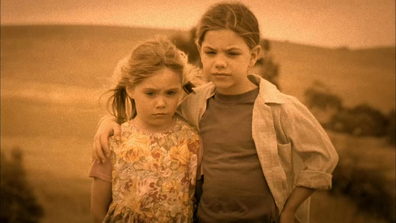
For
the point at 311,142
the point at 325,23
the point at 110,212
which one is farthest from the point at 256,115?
the point at 325,23

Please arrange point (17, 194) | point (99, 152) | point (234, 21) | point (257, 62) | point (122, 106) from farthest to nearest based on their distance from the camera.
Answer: point (17, 194) < point (257, 62) < point (122, 106) < point (99, 152) < point (234, 21)

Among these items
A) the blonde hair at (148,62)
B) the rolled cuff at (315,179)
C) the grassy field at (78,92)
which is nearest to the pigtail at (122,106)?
the blonde hair at (148,62)

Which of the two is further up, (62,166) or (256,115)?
(256,115)

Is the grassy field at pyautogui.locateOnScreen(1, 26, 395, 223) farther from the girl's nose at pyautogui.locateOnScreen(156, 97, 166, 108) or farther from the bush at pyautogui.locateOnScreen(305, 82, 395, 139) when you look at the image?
the girl's nose at pyautogui.locateOnScreen(156, 97, 166, 108)

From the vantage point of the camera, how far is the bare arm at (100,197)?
5.98 feet

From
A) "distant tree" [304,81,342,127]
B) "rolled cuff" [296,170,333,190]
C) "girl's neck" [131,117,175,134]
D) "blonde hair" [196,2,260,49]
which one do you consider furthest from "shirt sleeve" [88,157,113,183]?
"distant tree" [304,81,342,127]

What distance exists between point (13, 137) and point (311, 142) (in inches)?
70.2

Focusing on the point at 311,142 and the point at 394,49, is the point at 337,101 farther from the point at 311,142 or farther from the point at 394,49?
the point at 311,142

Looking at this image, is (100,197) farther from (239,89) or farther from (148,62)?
(239,89)

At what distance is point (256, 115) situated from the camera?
69.6 inches

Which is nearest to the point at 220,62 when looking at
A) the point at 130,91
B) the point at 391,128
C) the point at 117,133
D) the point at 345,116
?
the point at 130,91

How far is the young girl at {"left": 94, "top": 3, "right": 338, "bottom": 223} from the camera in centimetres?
171

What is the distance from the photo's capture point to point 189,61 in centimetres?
243

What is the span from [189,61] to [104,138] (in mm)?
803
